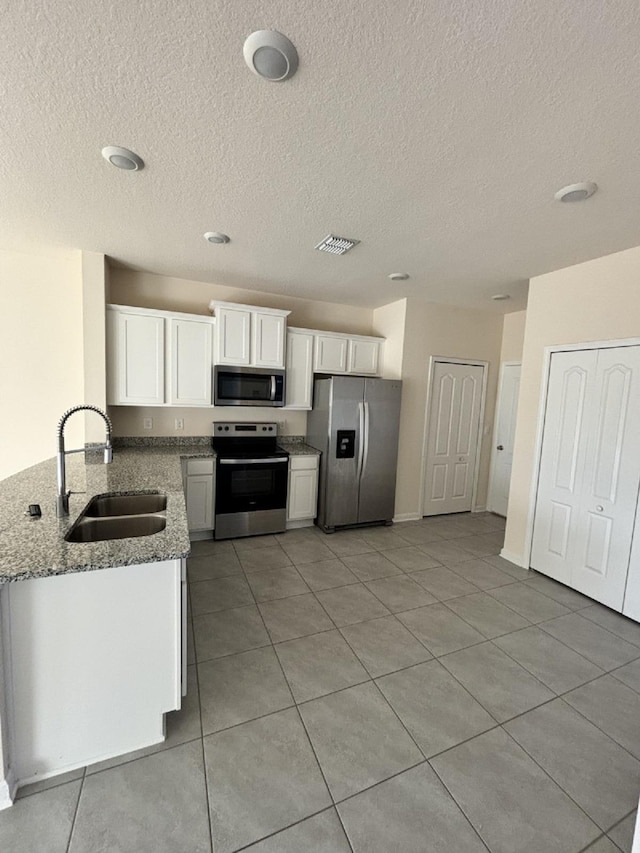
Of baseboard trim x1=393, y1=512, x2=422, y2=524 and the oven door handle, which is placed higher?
the oven door handle

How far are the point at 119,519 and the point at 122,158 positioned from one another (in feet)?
6.01

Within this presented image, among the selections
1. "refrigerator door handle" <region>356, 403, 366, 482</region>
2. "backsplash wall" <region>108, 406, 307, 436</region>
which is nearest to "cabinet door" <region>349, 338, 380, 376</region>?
"refrigerator door handle" <region>356, 403, 366, 482</region>

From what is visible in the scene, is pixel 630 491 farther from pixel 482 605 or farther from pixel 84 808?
pixel 84 808

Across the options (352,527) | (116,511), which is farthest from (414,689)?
(352,527)

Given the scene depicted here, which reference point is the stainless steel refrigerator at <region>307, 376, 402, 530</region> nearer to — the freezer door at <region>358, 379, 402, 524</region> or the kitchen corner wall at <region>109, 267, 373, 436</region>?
the freezer door at <region>358, 379, 402, 524</region>

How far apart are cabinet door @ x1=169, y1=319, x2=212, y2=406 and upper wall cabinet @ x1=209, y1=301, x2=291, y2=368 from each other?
13cm

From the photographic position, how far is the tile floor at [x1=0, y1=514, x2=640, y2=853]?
1.27 metres

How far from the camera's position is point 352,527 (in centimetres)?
416

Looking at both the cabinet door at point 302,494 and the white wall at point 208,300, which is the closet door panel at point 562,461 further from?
Result: the white wall at point 208,300

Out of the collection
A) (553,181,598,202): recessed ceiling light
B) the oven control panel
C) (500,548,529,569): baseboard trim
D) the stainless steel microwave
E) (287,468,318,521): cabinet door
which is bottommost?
(500,548,529,569): baseboard trim

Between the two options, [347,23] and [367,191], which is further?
[367,191]

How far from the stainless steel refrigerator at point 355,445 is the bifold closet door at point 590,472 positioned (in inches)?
60.0

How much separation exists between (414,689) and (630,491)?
2117 mm

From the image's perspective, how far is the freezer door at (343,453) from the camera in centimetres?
387
